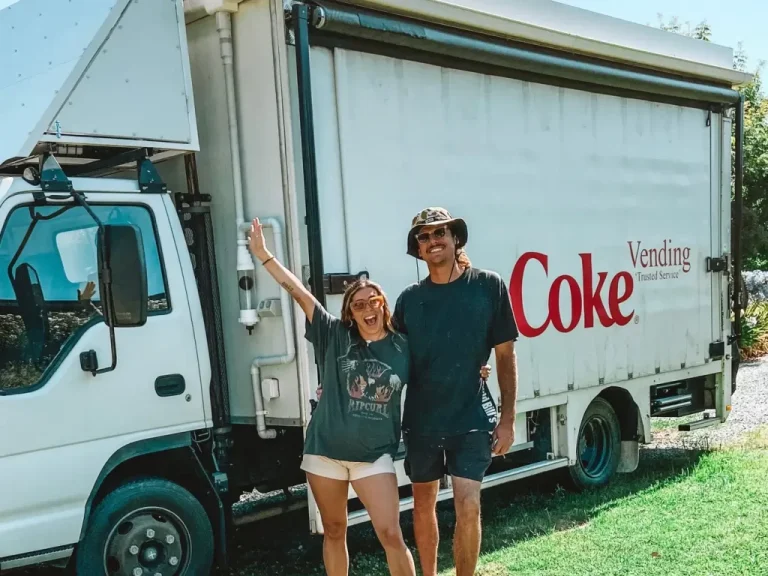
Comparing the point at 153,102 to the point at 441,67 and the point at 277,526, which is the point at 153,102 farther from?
the point at 277,526

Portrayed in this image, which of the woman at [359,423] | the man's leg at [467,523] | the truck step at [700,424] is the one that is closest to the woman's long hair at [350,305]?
the woman at [359,423]

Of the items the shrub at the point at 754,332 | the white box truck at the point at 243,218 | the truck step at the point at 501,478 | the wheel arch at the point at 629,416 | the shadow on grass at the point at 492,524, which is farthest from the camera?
the shrub at the point at 754,332

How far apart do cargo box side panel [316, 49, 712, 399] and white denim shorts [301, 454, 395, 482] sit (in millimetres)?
1383

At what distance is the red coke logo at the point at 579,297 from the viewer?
6.06 metres

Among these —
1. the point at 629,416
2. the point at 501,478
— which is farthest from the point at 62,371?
the point at 629,416

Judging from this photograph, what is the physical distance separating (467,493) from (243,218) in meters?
1.89

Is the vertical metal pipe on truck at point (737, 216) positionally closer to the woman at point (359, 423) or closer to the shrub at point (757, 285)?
the woman at point (359, 423)

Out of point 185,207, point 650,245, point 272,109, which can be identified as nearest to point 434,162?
point 272,109

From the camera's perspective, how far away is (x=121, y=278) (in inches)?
161

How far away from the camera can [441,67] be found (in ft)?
18.4

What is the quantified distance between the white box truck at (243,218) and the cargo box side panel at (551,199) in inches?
0.8

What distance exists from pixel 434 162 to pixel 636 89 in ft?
7.45

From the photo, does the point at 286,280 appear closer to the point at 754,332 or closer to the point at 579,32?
the point at 579,32

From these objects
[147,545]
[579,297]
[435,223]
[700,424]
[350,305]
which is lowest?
[700,424]
